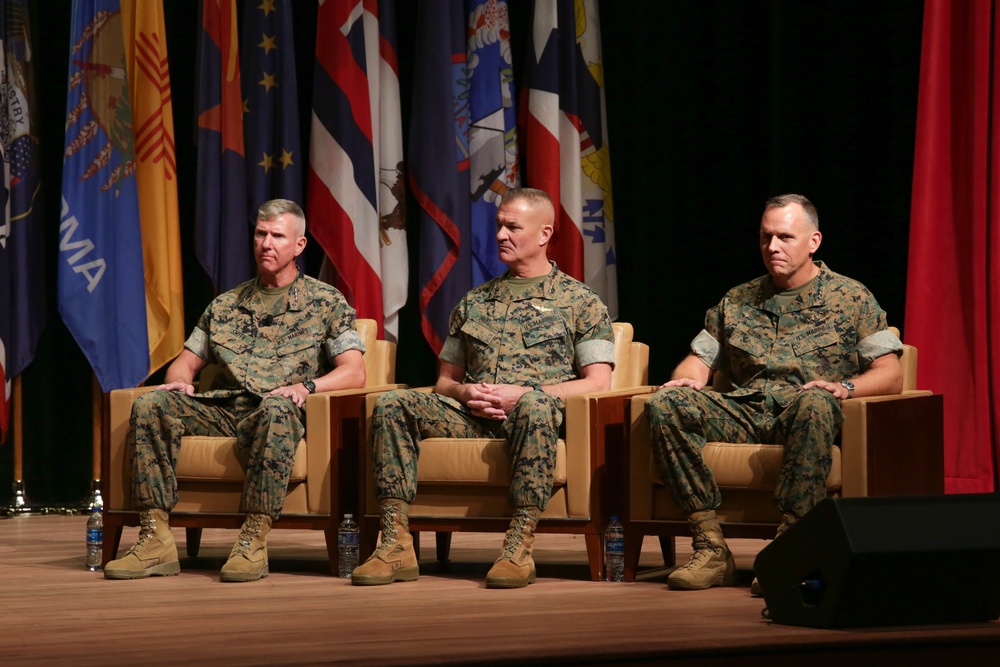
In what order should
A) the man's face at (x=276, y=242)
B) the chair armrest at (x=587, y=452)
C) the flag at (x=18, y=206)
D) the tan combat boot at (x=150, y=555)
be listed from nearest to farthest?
1. the chair armrest at (x=587, y=452)
2. the tan combat boot at (x=150, y=555)
3. the man's face at (x=276, y=242)
4. the flag at (x=18, y=206)

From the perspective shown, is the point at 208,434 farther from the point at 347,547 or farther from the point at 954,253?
the point at 954,253

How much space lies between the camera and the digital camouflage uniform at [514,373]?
13.2 ft

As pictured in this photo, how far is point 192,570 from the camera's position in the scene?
4.44 metres

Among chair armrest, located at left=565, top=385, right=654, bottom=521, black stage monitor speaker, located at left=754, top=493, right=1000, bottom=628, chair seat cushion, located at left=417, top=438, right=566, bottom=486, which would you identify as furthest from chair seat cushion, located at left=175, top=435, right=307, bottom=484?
black stage monitor speaker, located at left=754, top=493, right=1000, bottom=628

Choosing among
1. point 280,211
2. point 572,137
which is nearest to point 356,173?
point 572,137

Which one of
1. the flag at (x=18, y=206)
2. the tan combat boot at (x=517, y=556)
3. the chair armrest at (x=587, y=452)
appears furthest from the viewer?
the flag at (x=18, y=206)

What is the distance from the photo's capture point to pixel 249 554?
4184mm

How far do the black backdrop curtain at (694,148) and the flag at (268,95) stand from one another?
0.36 metres

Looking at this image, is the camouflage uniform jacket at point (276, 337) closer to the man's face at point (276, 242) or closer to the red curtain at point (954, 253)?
the man's face at point (276, 242)

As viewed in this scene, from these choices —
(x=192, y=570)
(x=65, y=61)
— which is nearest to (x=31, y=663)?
(x=192, y=570)

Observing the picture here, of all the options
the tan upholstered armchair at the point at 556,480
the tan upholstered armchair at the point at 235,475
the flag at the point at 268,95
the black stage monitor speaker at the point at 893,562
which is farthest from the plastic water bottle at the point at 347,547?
the flag at the point at 268,95

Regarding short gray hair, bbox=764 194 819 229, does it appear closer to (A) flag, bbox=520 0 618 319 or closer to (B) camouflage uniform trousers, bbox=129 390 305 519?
(B) camouflage uniform trousers, bbox=129 390 305 519

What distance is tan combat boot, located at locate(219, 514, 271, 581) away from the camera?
162 inches

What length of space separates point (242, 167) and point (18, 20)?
3.73ft
